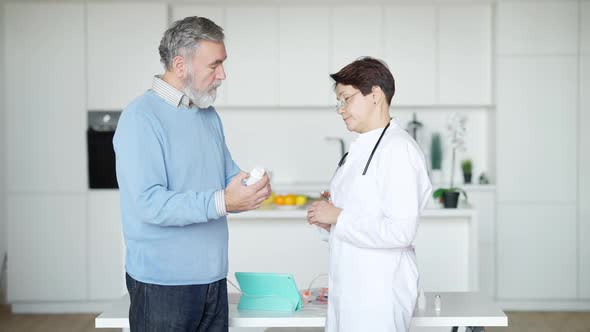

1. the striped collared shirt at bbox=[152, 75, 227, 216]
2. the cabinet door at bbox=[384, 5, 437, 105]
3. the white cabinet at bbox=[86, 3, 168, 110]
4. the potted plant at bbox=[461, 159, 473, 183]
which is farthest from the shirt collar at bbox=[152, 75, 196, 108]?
the potted plant at bbox=[461, 159, 473, 183]

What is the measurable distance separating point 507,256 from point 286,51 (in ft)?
8.04

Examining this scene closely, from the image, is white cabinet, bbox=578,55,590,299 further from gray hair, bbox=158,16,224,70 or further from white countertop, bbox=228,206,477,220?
gray hair, bbox=158,16,224,70

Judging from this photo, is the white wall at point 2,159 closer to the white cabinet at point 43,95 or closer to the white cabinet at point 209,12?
the white cabinet at point 43,95

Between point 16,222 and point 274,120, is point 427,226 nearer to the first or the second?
point 274,120

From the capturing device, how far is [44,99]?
219 inches

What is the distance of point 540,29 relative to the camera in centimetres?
561

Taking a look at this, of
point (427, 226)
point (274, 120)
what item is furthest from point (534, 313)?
point (274, 120)

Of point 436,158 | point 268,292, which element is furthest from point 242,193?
point 436,158

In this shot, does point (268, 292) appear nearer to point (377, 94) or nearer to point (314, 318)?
point (314, 318)

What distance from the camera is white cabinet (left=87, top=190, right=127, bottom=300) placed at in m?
5.58

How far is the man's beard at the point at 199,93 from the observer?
2.20m

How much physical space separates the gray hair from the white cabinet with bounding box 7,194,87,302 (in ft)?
12.0

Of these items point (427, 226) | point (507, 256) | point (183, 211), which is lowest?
point (507, 256)

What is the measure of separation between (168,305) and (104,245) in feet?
12.0
